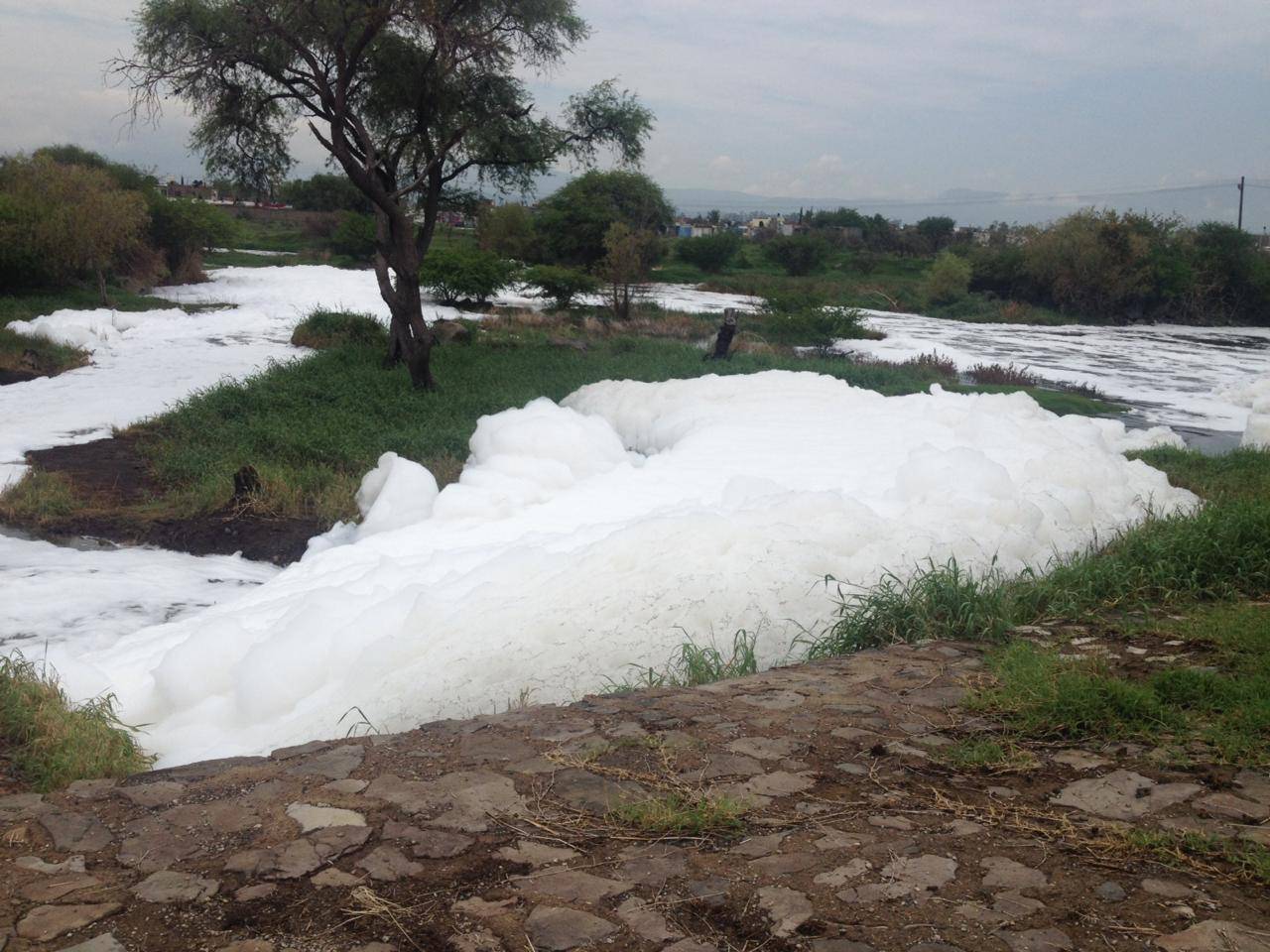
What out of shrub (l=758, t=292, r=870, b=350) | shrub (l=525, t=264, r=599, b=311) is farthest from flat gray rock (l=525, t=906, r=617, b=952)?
shrub (l=525, t=264, r=599, b=311)

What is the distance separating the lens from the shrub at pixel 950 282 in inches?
1431

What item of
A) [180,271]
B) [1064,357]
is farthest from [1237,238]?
[180,271]

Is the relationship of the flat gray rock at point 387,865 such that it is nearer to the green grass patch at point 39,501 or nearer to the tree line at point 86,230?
the green grass patch at point 39,501

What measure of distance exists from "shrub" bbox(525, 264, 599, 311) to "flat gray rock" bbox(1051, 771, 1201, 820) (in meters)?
21.7

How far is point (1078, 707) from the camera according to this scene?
→ 351cm

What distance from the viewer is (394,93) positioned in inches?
594

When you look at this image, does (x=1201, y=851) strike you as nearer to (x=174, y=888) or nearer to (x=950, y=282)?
(x=174, y=888)

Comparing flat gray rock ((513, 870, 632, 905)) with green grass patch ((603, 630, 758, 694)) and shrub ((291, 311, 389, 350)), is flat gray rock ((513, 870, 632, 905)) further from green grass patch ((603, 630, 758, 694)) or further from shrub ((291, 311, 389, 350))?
shrub ((291, 311, 389, 350))

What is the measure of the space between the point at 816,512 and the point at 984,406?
438cm

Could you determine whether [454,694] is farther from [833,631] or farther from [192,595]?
[192,595]

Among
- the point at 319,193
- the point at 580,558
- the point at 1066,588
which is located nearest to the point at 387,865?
the point at 580,558

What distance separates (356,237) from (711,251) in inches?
567

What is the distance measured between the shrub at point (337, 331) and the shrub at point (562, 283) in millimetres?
6532

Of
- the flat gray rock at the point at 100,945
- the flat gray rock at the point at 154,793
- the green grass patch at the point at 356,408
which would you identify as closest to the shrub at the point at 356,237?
the green grass patch at the point at 356,408
